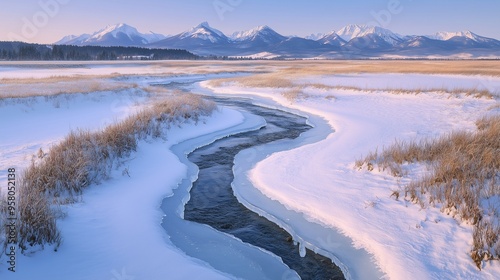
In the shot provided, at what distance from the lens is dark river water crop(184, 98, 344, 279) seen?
616 centimetres

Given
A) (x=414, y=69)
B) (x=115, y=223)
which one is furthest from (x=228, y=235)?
(x=414, y=69)

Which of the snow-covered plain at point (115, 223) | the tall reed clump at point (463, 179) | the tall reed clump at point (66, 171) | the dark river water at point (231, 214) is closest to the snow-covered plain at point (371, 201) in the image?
the tall reed clump at point (463, 179)

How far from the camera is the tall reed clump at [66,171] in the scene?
564cm

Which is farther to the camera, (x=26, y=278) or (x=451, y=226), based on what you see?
(x=451, y=226)

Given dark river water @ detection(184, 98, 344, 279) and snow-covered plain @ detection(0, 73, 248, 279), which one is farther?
dark river water @ detection(184, 98, 344, 279)

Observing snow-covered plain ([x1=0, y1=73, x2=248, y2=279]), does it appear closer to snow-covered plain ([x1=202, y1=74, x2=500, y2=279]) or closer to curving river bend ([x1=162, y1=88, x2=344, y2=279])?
curving river bend ([x1=162, y1=88, x2=344, y2=279])

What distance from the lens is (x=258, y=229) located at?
7.40 m

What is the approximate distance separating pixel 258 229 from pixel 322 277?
1.97 meters

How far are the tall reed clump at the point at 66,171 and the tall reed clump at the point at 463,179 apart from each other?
7.17 meters

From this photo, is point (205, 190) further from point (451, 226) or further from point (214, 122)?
point (214, 122)

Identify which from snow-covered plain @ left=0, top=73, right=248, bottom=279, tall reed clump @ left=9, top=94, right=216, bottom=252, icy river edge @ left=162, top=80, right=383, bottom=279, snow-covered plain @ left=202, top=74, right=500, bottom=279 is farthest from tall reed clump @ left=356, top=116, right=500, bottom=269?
tall reed clump @ left=9, top=94, right=216, bottom=252

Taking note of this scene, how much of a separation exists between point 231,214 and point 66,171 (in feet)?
14.3

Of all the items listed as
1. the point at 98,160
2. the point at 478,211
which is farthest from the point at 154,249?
the point at 478,211

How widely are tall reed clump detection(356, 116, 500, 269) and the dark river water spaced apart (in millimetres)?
2616
